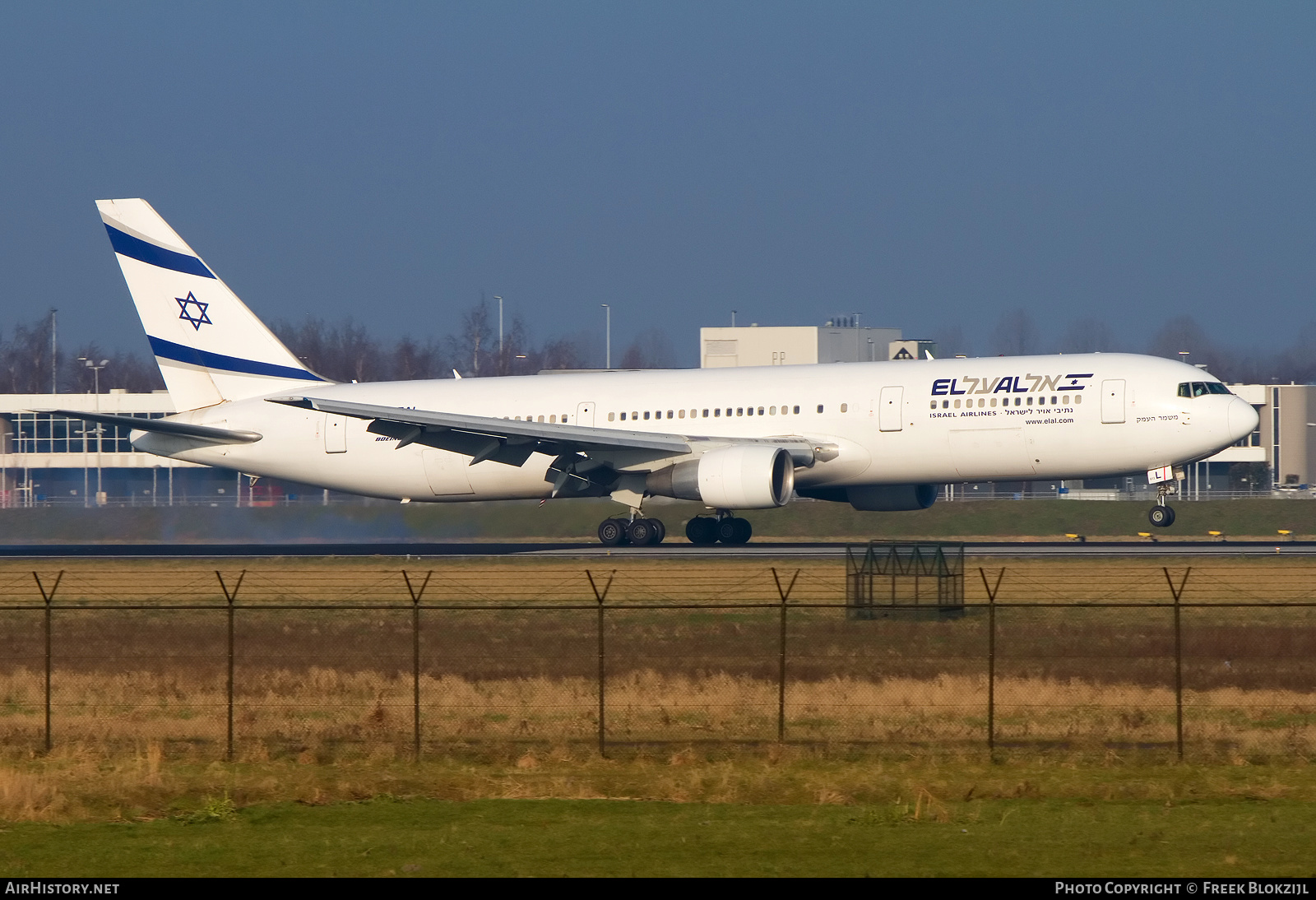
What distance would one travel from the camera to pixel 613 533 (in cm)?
3919

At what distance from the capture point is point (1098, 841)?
12.8m

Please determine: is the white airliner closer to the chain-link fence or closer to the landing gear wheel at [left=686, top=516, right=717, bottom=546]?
the landing gear wheel at [left=686, top=516, right=717, bottom=546]

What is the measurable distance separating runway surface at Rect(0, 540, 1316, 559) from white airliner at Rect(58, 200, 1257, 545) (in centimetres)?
122

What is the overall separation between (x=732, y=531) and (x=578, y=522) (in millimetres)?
9325

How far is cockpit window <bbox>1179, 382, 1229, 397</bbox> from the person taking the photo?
→ 36062mm

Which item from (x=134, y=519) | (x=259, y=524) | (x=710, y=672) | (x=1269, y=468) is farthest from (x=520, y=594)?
(x=1269, y=468)

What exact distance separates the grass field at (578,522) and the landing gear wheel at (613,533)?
7.20m

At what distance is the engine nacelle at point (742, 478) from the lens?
35.9m

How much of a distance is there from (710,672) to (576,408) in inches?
715

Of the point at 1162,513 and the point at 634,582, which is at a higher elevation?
the point at 1162,513

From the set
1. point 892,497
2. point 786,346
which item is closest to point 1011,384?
point 892,497

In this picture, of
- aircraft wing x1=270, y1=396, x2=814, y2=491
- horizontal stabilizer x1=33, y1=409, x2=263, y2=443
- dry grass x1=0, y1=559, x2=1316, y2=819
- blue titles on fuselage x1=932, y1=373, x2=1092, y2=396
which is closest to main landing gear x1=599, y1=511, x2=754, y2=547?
aircraft wing x1=270, y1=396, x2=814, y2=491

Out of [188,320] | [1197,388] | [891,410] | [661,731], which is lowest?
[661,731]

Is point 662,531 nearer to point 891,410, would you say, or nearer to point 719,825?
point 891,410
